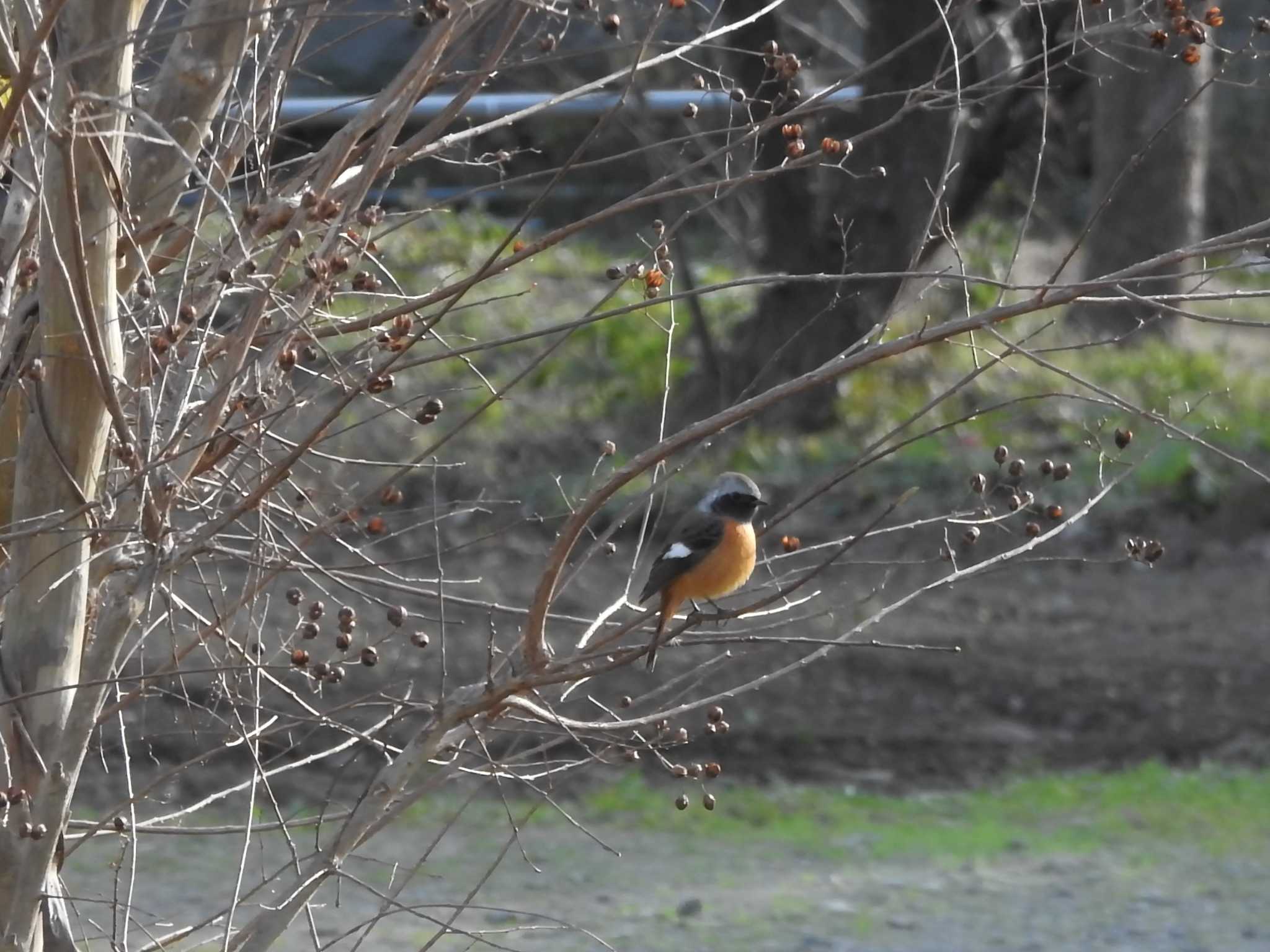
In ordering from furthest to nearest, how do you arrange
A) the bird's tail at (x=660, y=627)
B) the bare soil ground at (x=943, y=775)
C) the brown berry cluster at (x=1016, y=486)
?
the bare soil ground at (x=943, y=775) → the brown berry cluster at (x=1016, y=486) → the bird's tail at (x=660, y=627)

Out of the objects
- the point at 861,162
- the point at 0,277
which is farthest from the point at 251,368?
the point at 861,162

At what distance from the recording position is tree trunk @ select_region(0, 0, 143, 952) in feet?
10.5

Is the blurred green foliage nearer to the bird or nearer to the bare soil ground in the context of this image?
the bare soil ground

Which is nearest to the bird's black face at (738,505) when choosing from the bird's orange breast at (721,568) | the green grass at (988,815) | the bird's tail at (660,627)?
the bird's orange breast at (721,568)

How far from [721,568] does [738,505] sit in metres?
0.28

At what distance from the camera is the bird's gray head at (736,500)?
5230 millimetres

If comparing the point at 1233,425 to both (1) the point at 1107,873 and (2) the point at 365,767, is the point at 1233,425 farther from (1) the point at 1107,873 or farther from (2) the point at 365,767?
(2) the point at 365,767

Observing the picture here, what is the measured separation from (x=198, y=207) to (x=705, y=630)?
5.51 m

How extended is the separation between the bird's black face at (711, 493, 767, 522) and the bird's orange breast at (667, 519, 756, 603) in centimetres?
15

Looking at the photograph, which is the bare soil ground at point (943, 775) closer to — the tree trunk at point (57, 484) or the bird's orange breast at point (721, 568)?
the bird's orange breast at point (721, 568)

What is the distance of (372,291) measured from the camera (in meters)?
3.81

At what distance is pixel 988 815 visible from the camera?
757 cm

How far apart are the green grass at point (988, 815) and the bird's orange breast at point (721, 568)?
2497 millimetres

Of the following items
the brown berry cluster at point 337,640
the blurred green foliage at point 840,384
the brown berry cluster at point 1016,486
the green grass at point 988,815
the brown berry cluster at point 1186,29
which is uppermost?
the brown berry cluster at point 1186,29
